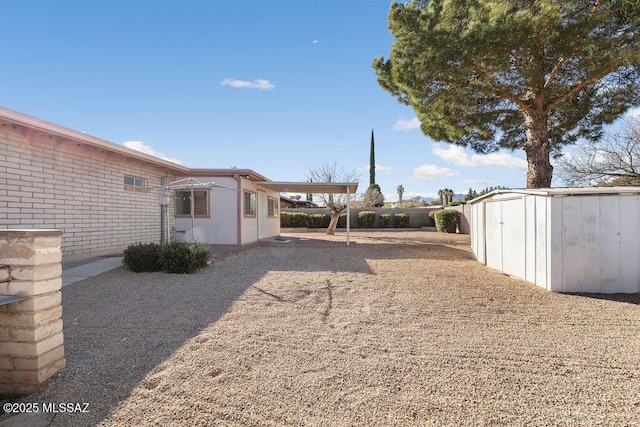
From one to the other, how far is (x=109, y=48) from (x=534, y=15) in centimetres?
1150

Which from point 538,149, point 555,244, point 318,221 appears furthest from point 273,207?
point 555,244

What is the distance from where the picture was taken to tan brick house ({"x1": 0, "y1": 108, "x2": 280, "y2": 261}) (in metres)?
6.70

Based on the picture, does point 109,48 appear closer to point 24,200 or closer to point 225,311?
point 24,200

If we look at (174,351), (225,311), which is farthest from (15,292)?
(225,311)

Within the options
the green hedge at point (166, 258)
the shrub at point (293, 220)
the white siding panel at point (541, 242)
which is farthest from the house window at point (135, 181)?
the shrub at point (293, 220)

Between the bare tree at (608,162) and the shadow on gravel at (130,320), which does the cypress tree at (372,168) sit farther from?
the shadow on gravel at (130,320)

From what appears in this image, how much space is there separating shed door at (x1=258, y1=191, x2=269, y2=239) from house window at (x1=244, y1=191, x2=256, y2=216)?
0.82 m

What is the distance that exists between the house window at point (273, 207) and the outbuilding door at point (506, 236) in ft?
35.2

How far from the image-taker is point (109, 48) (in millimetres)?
9547

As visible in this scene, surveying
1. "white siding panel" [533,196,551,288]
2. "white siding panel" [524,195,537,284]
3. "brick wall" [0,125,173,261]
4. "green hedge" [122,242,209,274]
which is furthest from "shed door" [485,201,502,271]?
"brick wall" [0,125,173,261]

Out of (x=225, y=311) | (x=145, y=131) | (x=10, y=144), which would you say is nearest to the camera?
(x=225, y=311)

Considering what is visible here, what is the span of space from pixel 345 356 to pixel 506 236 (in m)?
5.68

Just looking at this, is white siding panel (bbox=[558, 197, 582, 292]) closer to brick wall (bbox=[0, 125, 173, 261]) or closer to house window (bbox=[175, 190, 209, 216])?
brick wall (bbox=[0, 125, 173, 261])

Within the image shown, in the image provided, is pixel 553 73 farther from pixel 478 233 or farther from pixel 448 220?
pixel 448 220
